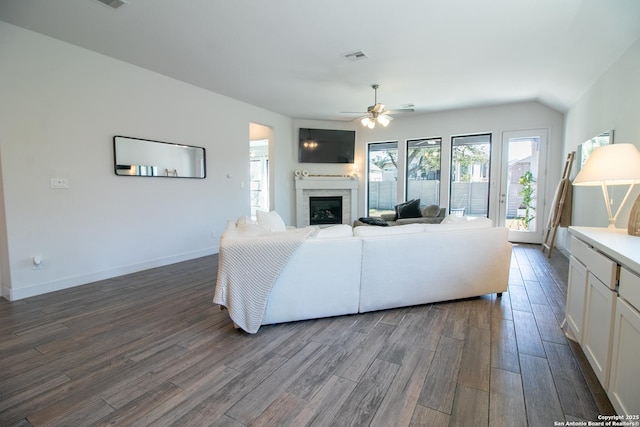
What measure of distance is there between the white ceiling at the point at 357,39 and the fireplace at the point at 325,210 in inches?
115

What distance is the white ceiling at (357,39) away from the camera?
2.63m

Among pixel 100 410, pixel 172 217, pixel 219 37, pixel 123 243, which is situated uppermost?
pixel 219 37

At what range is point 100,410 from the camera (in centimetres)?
156

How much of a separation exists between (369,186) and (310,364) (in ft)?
19.2


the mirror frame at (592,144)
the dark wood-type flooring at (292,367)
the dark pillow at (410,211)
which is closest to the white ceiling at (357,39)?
the mirror frame at (592,144)

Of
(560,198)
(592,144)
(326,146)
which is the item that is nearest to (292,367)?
(592,144)

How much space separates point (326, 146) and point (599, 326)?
19.8ft

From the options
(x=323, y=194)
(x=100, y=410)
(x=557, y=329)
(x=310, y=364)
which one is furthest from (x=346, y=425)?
(x=323, y=194)

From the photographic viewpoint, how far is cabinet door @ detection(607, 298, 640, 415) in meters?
1.25

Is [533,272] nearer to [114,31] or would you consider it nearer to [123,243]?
[123,243]

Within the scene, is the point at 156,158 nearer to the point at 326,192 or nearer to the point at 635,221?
the point at 326,192

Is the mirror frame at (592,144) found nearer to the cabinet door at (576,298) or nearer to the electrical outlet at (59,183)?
the cabinet door at (576,298)

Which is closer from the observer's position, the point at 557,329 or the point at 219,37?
the point at 557,329

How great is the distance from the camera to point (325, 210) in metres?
7.27
